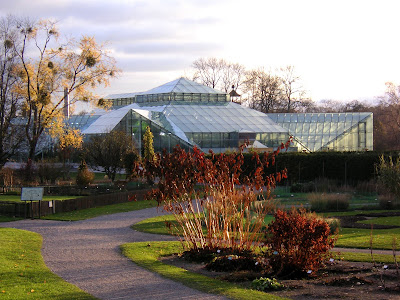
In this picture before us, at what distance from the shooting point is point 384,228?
17328 mm

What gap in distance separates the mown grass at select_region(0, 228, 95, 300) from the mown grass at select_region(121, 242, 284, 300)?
184cm

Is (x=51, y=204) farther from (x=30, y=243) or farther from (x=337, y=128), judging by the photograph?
(x=337, y=128)

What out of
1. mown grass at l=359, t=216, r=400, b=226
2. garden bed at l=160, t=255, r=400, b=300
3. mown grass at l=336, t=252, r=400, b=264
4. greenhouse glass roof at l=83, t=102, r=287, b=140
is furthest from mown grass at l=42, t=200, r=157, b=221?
greenhouse glass roof at l=83, t=102, r=287, b=140

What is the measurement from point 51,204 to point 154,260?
36.4 feet

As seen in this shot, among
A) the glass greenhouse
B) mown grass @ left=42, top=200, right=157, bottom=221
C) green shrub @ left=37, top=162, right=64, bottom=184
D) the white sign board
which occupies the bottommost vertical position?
mown grass @ left=42, top=200, right=157, bottom=221

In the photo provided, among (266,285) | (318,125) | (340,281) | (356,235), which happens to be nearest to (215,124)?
(318,125)

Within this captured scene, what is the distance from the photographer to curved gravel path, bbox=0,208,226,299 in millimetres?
8883

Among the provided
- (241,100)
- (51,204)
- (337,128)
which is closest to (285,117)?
Answer: (337,128)

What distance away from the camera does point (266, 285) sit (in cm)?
907

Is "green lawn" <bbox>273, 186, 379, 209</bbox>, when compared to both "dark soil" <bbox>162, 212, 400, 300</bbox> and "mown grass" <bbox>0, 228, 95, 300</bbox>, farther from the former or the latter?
"mown grass" <bbox>0, 228, 95, 300</bbox>

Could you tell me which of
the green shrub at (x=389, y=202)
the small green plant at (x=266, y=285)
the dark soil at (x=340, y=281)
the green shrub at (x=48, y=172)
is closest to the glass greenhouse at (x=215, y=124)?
the green shrub at (x=48, y=172)

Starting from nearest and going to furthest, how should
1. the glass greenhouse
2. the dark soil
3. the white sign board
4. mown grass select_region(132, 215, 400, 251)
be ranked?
the dark soil, mown grass select_region(132, 215, 400, 251), the white sign board, the glass greenhouse

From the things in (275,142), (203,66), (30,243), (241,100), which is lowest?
(30,243)

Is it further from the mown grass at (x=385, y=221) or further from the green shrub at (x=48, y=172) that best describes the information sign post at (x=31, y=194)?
the green shrub at (x=48, y=172)
